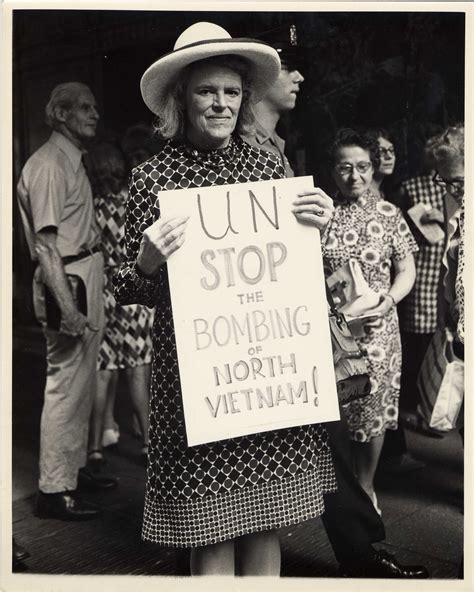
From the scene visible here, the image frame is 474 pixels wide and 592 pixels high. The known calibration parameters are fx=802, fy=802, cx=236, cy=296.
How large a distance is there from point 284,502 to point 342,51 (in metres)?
1.85

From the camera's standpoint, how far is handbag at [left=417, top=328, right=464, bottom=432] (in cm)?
347

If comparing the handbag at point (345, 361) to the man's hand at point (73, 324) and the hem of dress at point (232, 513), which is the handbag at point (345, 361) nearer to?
the hem of dress at point (232, 513)

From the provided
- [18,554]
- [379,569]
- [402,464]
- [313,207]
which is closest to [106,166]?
[313,207]

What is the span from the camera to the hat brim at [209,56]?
263 centimetres

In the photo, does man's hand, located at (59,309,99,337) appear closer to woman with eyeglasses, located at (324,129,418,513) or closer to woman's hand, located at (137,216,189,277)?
woman's hand, located at (137,216,189,277)

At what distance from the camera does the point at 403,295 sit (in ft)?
11.3

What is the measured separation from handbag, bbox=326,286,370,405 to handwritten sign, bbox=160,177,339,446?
4cm

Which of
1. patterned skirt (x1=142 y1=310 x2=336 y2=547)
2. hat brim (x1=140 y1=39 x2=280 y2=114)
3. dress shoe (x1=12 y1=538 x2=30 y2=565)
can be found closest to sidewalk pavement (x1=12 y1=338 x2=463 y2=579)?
dress shoe (x1=12 y1=538 x2=30 y2=565)

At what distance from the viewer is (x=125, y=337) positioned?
386 centimetres

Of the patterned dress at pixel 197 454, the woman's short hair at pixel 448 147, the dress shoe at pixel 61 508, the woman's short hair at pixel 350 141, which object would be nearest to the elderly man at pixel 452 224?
the woman's short hair at pixel 448 147

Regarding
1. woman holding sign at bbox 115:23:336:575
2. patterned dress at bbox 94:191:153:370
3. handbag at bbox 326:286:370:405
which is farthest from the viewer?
patterned dress at bbox 94:191:153:370

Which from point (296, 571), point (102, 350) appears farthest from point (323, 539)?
point (102, 350)

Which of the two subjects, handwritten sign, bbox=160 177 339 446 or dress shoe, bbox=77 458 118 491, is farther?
dress shoe, bbox=77 458 118 491

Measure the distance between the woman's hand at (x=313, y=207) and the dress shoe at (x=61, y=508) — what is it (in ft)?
5.45
